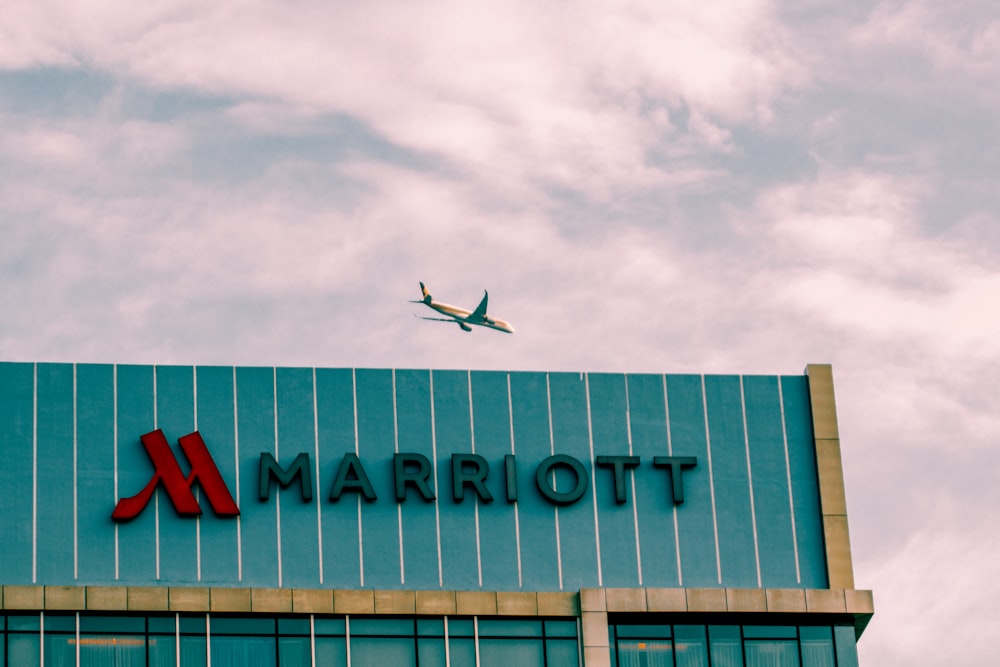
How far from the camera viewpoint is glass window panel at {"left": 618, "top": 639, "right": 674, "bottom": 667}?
6284 cm

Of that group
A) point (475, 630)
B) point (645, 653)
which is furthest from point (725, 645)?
point (475, 630)

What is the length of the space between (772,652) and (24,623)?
21.1 metres

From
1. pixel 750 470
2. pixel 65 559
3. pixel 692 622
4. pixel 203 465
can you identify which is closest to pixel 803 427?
pixel 750 470

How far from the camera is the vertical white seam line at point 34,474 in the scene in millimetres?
61594

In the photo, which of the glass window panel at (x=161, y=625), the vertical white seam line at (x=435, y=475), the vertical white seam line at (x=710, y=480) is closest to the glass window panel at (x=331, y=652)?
the vertical white seam line at (x=435, y=475)

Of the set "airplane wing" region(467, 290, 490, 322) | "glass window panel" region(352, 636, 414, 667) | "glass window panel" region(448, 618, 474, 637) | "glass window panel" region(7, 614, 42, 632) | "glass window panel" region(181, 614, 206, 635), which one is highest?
"airplane wing" region(467, 290, 490, 322)

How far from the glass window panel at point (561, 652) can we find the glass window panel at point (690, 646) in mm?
2987

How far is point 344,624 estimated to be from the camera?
203ft

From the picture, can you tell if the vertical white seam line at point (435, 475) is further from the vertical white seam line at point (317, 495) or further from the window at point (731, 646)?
the window at point (731, 646)

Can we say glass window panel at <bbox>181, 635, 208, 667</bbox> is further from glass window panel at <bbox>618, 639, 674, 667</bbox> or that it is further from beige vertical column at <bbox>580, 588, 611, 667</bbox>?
glass window panel at <bbox>618, 639, 674, 667</bbox>

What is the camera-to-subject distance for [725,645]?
6338 centimetres

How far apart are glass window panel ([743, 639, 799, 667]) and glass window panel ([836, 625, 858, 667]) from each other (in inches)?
48.1

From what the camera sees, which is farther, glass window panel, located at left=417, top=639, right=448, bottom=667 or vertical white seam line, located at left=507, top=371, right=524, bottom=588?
vertical white seam line, located at left=507, top=371, right=524, bottom=588

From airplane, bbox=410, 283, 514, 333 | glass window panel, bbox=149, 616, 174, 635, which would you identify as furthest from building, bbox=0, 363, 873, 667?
airplane, bbox=410, 283, 514, 333
